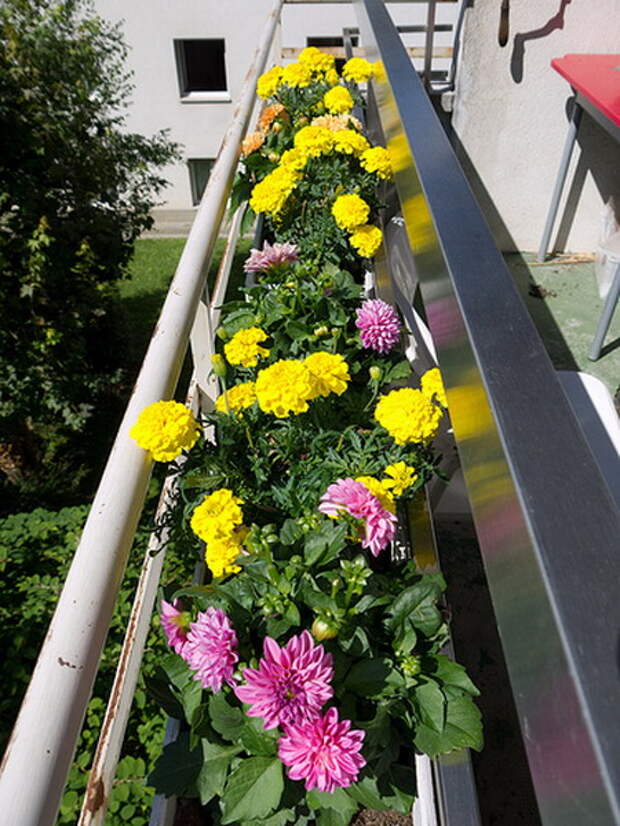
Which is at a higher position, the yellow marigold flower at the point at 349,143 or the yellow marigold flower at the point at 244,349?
the yellow marigold flower at the point at 349,143

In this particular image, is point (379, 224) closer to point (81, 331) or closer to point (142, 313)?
point (81, 331)

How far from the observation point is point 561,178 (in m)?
3.82

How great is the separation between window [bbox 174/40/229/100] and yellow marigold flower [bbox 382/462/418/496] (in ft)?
49.2

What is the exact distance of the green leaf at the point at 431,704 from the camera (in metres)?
0.89

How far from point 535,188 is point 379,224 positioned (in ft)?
8.14

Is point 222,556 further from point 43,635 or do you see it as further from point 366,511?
point 43,635

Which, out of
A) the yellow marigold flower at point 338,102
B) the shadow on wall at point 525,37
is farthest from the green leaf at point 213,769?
the shadow on wall at point 525,37

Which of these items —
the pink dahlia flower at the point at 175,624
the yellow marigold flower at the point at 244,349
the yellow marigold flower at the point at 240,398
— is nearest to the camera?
the pink dahlia flower at the point at 175,624

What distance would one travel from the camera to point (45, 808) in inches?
17.0

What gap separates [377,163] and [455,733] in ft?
5.60

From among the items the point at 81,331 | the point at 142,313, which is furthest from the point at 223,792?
the point at 142,313

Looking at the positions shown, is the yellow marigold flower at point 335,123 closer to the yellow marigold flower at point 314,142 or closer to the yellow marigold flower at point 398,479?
the yellow marigold flower at point 314,142

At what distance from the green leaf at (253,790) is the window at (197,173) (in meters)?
15.7

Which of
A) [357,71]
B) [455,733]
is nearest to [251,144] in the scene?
[357,71]
